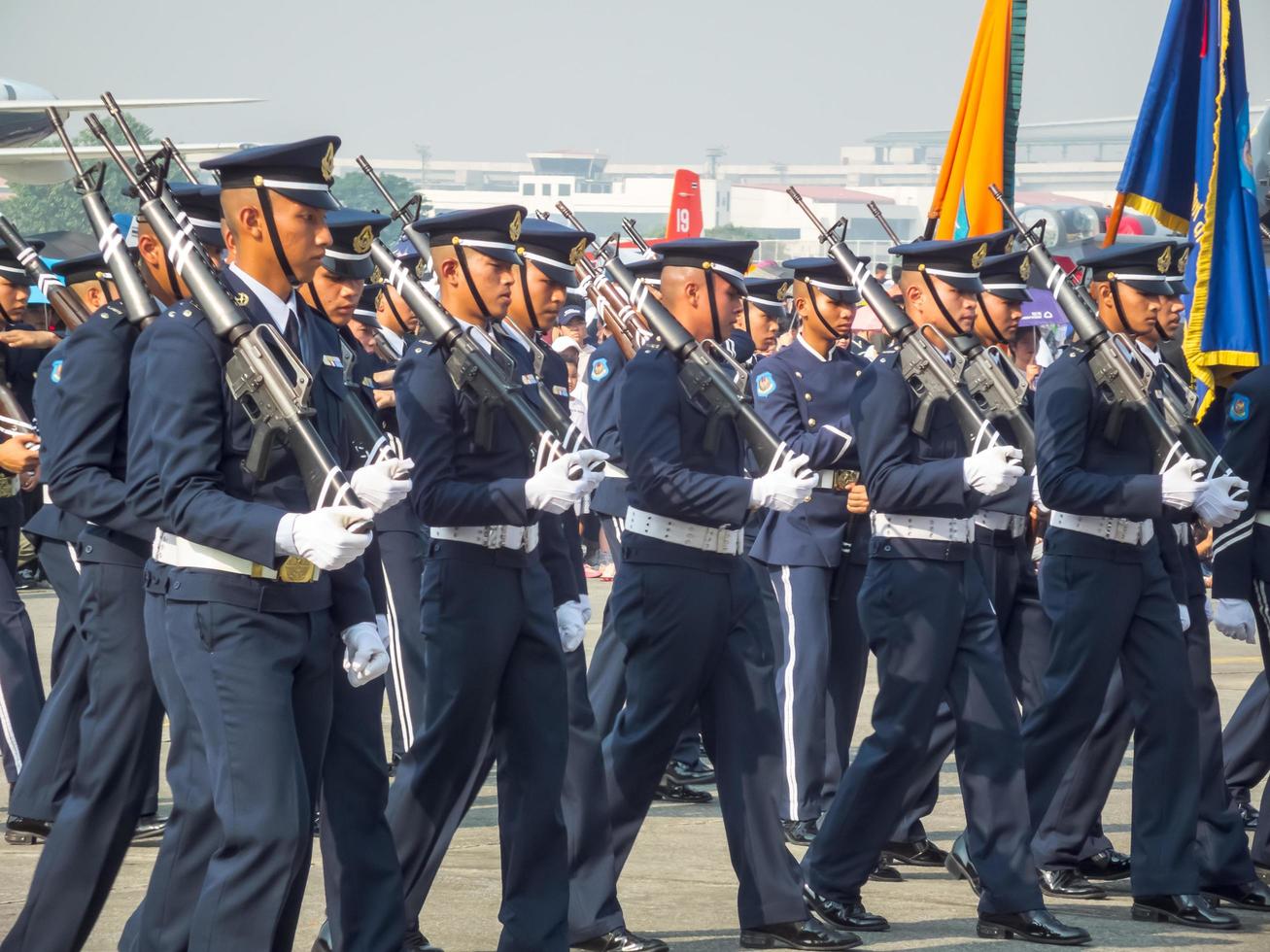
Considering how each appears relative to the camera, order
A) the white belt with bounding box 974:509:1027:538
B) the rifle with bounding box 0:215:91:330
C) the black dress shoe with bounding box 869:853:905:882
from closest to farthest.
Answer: the black dress shoe with bounding box 869:853:905:882, the rifle with bounding box 0:215:91:330, the white belt with bounding box 974:509:1027:538

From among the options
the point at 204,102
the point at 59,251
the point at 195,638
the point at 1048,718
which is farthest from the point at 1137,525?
the point at 204,102

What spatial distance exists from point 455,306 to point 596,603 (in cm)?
939

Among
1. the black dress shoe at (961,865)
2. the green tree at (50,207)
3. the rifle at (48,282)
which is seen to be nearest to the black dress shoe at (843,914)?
the black dress shoe at (961,865)

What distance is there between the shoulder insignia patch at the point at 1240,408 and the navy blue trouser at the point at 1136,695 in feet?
2.51

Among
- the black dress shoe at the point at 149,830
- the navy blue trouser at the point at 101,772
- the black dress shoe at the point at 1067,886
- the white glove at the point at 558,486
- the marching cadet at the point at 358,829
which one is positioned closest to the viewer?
the marching cadet at the point at 358,829

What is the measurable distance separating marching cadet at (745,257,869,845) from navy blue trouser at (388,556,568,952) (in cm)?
215

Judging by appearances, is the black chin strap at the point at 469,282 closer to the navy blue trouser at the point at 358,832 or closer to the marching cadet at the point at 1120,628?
the navy blue trouser at the point at 358,832

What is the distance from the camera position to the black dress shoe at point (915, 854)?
6812 millimetres

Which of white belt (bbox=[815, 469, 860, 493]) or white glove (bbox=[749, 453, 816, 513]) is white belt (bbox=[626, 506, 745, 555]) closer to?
white glove (bbox=[749, 453, 816, 513])

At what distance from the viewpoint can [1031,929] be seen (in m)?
5.64

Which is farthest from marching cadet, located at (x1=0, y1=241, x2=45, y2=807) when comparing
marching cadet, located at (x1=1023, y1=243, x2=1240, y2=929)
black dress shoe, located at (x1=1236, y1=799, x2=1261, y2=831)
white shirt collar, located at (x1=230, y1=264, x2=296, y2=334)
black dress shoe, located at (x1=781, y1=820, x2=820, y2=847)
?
black dress shoe, located at (x1=1236, y1=799, x2=1261, y2=831)

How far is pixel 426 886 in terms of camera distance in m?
5.20

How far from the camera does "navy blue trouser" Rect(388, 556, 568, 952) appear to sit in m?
5.09

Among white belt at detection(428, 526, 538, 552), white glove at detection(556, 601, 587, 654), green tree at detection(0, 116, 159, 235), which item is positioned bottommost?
green tree at detection(0, 116, 159, 235)
